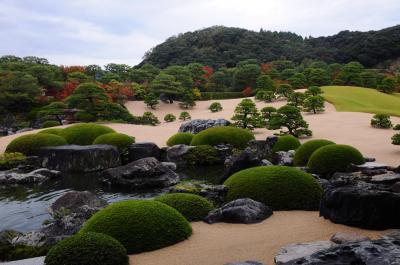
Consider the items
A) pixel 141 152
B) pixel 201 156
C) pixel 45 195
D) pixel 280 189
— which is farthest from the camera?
pixel 141 152

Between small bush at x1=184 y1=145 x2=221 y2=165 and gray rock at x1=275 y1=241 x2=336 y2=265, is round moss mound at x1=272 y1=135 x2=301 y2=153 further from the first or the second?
gray rock at x1=275 y1=241 x2=336 y2=265

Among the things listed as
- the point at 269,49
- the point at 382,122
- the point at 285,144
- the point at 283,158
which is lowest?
the point at 283,158

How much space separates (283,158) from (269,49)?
65.0m

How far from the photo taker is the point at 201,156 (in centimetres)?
1873

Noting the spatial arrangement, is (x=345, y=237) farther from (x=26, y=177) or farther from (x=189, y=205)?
(x=26, y=177)

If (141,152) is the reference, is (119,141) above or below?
above

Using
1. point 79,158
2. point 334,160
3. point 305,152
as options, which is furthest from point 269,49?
point 334,160

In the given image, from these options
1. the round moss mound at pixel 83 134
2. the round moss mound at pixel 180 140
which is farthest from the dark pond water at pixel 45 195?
the round moss mound at pixel 83 134

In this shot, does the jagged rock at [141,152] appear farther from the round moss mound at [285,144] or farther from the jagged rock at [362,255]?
the jagged rock at [362,255]

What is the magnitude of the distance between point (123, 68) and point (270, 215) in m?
57.8

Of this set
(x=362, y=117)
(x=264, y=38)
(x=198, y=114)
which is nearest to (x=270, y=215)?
(x=362, y=117)

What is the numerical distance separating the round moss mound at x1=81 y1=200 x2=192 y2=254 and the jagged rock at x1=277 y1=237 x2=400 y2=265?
2.71 m

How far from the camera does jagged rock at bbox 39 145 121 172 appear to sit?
1773 cm

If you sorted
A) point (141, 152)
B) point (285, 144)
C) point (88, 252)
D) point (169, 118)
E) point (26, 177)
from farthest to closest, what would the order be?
point (169, 118) < point (285, 144) < point (141, 152) < point (26, 177) < point (88, 252)
